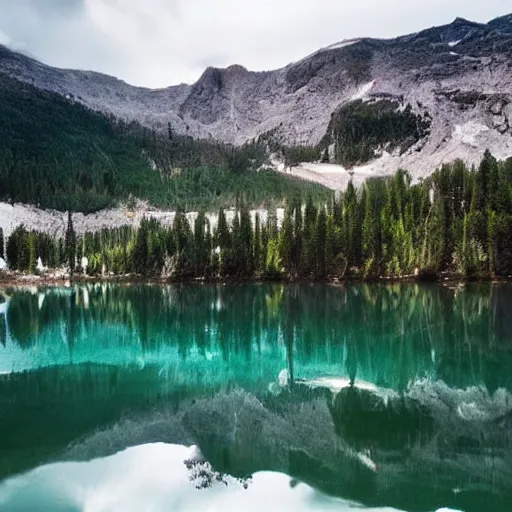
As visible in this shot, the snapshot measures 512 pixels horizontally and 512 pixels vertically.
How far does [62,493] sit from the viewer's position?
13172 mm

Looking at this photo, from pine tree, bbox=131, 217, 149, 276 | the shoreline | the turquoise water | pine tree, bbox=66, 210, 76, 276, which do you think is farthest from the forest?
the turquoise water

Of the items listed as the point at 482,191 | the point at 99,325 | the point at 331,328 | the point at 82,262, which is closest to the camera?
the point at 331,328

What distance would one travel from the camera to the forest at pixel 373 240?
88.3 metres

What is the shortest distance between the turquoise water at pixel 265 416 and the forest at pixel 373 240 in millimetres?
51355

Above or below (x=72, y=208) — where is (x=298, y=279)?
below

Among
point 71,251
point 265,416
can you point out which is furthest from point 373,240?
point 265,416

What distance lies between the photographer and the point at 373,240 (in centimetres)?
9612

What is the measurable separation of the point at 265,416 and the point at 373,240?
8001 cm

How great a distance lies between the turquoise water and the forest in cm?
5136

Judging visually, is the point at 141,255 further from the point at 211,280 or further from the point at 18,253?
the point at 18,253

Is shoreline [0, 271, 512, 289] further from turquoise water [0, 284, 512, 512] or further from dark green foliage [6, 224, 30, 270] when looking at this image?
turquoise water [0, 284, 512, 512]

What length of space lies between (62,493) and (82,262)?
12515 cm

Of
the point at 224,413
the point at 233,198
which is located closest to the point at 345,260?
the point at 224,413

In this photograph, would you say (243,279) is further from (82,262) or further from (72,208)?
(72,208)
